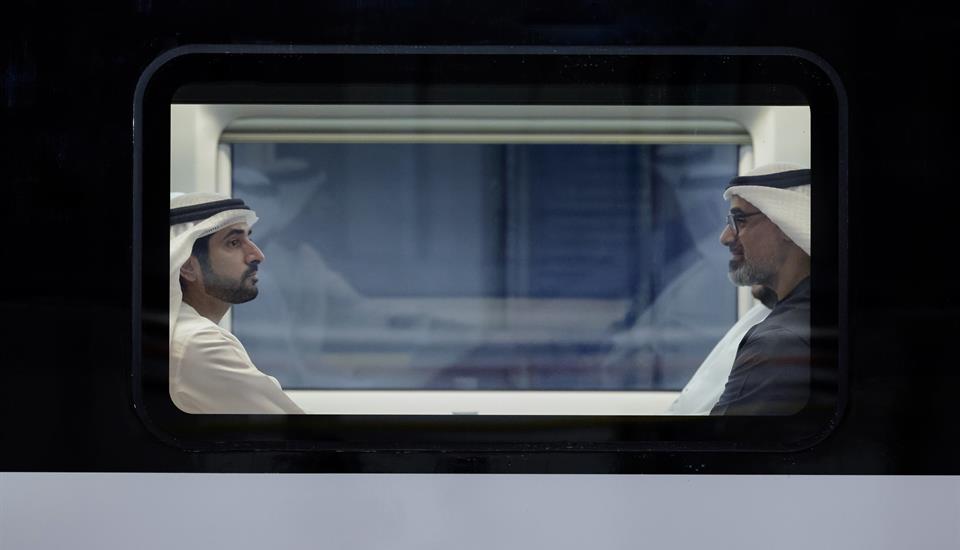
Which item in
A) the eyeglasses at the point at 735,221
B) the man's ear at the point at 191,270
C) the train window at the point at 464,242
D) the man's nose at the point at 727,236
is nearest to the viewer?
the train window at the point at 464,242

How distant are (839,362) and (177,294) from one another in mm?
1247

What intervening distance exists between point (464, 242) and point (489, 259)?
0.09 meters

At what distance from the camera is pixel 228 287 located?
6.52ft

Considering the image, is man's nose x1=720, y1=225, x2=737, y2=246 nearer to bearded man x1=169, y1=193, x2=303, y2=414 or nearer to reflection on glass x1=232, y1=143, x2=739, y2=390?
reflection on glass x1=232, y1=143, x2=739, y2=390

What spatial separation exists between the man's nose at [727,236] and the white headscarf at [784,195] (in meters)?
0.13

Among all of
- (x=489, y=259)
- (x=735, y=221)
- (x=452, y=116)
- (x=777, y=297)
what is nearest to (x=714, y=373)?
(x=777, y=297)

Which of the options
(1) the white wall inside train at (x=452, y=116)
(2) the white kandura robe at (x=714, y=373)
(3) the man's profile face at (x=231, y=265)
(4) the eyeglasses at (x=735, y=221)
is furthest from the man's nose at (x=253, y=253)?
(4) the eyeglasses at (x=735, y=221)

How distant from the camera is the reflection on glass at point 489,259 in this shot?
2.22 meters

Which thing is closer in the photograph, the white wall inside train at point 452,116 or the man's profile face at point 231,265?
the white wall inside train at point 452,116

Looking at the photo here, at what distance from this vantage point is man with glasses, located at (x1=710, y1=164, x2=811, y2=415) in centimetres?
174

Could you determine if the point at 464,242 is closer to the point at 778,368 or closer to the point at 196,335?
the point at 196,335

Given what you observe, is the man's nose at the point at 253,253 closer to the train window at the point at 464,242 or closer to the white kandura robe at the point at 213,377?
the train window at the point at 464,242

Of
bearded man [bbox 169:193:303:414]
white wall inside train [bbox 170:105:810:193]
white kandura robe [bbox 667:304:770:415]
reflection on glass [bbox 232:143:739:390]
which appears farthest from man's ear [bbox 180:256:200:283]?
white kandura robe [bbox 667:304:770:415]
